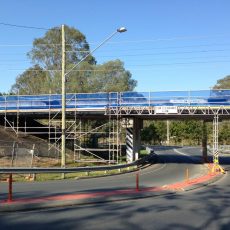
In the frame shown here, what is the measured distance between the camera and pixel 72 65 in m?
73.2

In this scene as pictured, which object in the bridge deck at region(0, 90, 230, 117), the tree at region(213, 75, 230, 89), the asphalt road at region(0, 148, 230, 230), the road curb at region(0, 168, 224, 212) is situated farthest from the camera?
→ the tree at region(213, 75, 230, 89)

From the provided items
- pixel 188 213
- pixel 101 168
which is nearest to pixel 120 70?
pixel 101 168

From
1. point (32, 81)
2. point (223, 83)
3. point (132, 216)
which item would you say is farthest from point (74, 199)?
point (223, 83)

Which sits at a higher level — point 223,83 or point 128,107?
point 223,83

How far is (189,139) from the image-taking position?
11388 cm

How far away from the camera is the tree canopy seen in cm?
7362

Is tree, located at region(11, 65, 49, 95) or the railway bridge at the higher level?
tree, located at region(11, 65, 49, 95)

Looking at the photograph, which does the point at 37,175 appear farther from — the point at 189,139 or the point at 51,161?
the point at 189,139

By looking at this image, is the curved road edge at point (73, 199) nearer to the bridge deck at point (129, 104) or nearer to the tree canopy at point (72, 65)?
the bridge deck at point (129, 104)

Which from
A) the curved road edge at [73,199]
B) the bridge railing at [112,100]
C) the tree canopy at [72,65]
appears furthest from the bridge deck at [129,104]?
the tree canopy at [72,65]

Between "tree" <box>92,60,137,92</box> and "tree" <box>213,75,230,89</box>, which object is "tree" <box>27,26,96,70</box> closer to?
"tree" <box>92,60,137,92</box>

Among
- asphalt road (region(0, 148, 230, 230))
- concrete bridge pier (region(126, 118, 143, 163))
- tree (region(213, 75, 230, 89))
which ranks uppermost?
tree (region(213, 75, 230, 89))

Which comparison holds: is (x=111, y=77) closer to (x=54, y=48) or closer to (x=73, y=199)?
(x=54, y=48)

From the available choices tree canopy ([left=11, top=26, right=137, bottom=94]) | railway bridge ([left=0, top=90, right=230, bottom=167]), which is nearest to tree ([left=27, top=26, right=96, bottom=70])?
tree canopy ([left=11, top=26, right=137, bottom=94])
